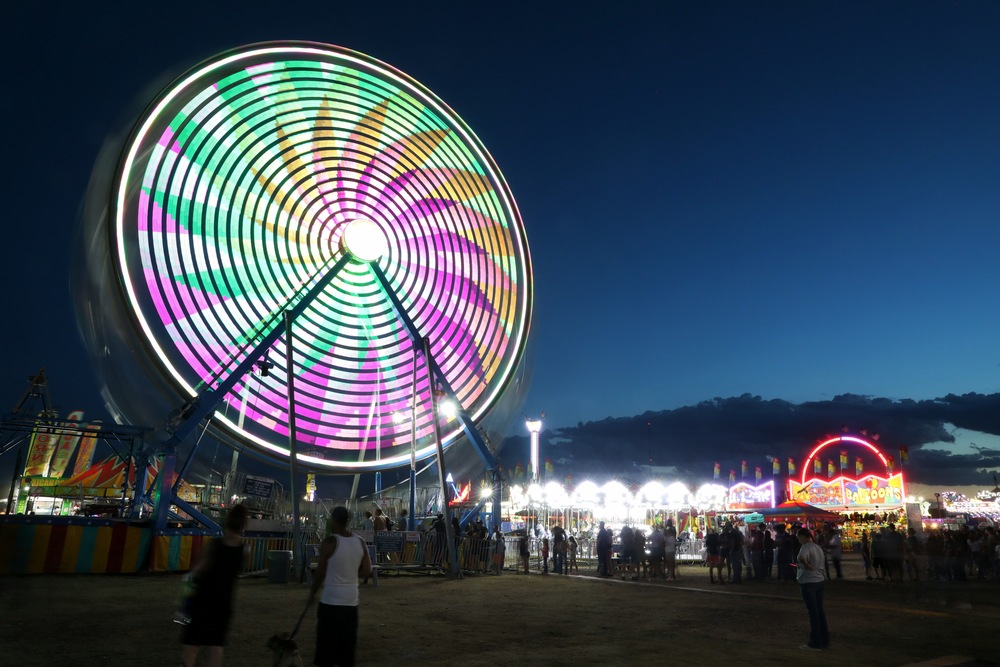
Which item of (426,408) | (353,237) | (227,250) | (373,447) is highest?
(353,237)

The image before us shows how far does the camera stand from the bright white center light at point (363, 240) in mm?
21359

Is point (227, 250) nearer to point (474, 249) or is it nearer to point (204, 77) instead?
point (204, 77)

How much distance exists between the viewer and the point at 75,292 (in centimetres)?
1620

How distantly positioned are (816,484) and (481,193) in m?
47.0

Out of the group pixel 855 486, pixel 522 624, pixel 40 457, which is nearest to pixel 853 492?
pixel 855 486

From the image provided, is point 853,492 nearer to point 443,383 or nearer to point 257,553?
point 443,383

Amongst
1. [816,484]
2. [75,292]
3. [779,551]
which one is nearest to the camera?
[75,292]

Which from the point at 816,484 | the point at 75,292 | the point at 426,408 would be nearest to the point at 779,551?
the point at 426,408

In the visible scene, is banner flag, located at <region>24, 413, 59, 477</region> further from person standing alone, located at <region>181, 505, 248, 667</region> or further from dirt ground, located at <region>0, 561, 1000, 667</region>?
person standing alone, located at <region>181, 505, 248, 667</region>

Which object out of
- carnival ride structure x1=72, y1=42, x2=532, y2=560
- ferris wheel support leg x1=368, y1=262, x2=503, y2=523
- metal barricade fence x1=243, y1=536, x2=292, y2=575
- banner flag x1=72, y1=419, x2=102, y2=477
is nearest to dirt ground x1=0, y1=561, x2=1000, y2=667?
metal barricade fence x1=243, y1=536, x2=292, y2=575

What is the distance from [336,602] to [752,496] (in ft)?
208

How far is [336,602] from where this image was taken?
14.2ft

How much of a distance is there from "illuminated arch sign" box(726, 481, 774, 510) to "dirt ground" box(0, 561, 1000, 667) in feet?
156

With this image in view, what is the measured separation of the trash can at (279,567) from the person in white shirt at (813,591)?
10146 millimetres
